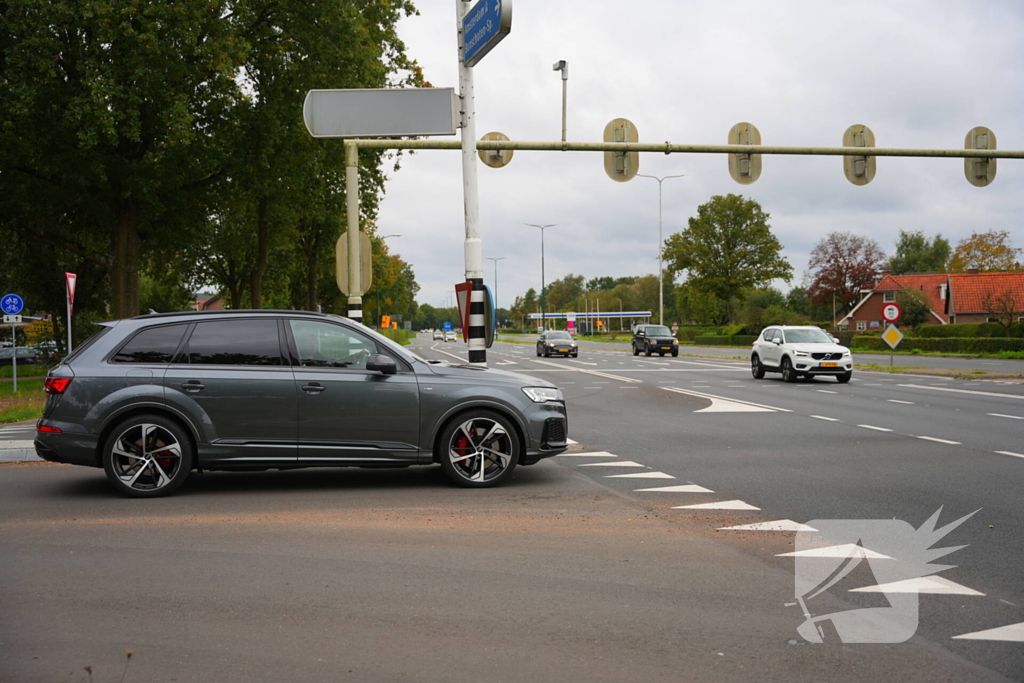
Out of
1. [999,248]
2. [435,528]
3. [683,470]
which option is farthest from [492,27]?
[999,248]

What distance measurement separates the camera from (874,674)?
3803 millimetres

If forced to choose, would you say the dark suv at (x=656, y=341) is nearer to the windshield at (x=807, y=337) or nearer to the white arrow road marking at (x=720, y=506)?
the windshield at (x=807, y=337)

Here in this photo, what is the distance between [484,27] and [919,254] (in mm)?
124435

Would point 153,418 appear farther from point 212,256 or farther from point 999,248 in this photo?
point 999,248

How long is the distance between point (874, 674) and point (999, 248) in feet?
327

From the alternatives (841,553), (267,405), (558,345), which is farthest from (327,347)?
(558,345)

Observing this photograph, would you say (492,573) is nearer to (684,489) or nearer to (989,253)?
(684,489)

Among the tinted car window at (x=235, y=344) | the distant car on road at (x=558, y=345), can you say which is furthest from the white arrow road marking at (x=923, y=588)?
the distant car on road at (x=558, y=345)

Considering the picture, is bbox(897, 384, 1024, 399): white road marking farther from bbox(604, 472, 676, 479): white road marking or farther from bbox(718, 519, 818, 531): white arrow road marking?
bbox(718, 519, 818, 531): white arrow road marking

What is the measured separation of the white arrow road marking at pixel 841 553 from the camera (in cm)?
578

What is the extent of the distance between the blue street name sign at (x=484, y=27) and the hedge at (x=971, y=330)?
138 ft

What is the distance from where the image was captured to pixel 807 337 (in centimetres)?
2584

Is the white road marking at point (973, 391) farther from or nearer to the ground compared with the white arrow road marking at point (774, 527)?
nearer to the ground

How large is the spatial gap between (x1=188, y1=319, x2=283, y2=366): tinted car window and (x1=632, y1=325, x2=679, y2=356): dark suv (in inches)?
1640
